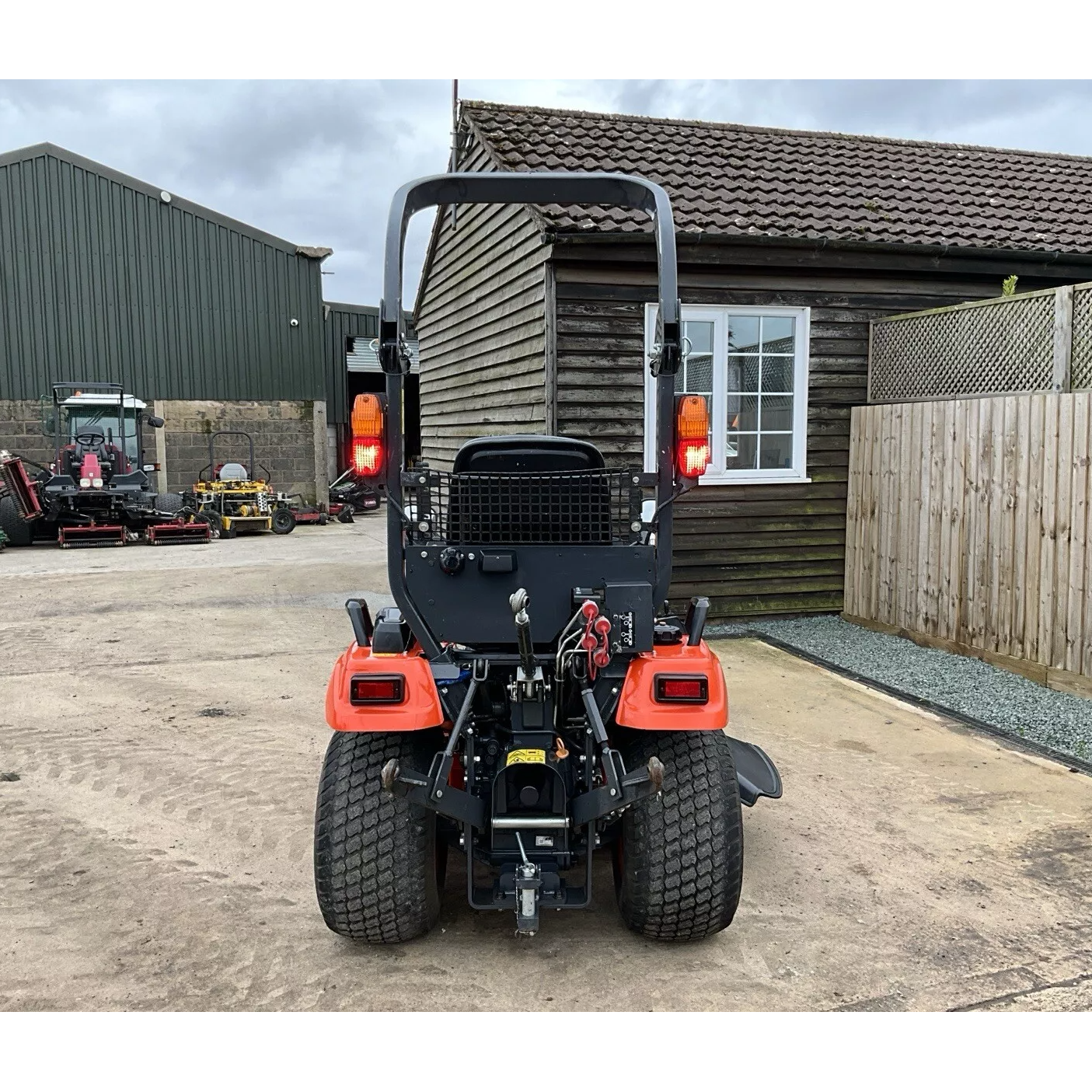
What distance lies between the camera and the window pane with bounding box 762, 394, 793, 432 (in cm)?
770

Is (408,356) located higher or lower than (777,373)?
lower

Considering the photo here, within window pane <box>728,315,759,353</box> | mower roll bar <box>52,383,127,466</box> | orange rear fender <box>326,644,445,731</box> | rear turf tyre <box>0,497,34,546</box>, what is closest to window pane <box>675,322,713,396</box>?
window pane <box>728,315,759,353</box>

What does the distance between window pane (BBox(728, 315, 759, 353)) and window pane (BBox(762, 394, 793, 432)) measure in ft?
1.38

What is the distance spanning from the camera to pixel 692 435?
288 cm

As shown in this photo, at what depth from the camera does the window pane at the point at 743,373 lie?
7.58 m

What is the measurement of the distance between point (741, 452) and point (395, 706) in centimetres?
546

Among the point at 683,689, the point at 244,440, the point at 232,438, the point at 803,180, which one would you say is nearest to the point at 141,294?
the point at 232,438

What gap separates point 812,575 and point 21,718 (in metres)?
5.82

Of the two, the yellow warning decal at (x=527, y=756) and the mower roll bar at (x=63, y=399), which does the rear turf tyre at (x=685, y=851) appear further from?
the mower roll bar at (x=63, y=399)

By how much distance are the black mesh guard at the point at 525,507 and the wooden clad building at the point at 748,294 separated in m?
4.28

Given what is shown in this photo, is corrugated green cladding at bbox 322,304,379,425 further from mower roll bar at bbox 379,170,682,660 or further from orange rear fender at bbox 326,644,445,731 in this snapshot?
orange rear fender at bbox 326,644,445,731

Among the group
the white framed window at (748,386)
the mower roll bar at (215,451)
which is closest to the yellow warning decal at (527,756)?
the white framed window at (748,386)

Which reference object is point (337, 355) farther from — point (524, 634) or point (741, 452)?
point (524, 634)

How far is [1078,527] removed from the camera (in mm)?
5594
